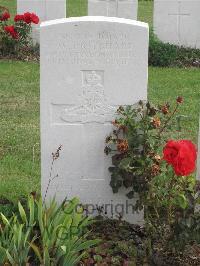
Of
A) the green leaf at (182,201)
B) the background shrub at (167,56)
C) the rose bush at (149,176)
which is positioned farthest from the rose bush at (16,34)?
the green leaf at (182,201)

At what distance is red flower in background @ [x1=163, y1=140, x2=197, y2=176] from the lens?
3.61 metres

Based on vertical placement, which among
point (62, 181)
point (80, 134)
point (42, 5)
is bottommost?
point (62, 181)

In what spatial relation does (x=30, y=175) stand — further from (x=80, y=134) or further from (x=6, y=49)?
(x=6, y=49)

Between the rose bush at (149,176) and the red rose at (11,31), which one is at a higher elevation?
the red rose at (11,31)

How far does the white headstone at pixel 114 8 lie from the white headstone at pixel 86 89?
6.21 metres

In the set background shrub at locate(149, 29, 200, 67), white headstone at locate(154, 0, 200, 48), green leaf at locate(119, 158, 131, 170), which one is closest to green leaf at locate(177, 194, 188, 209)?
green leaf at locate(119, 158, 131, 170)

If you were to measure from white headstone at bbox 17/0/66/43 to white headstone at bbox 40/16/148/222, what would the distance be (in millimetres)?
6490

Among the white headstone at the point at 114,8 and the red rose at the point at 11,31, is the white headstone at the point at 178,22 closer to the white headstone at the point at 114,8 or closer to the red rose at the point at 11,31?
the white headstone at the point at 114,8

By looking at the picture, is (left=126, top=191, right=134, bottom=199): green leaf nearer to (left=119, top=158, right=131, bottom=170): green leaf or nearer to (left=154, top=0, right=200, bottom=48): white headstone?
(left=119, top=158, right=131, bottom=170): green leaf

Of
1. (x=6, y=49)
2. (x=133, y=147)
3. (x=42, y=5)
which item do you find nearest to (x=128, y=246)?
(x=133, y=147)

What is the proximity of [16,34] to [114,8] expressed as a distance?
164 centimetres

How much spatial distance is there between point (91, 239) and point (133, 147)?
650 millimetres

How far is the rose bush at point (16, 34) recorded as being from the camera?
9.91 metres

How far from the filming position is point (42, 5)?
10.9 m
